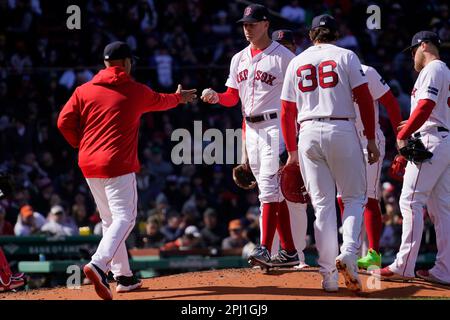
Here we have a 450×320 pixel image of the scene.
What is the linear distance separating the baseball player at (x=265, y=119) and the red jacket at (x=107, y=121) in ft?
2.87

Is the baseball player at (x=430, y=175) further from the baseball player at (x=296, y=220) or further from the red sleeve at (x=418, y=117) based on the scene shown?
the baseball player at (x=296, y=220)

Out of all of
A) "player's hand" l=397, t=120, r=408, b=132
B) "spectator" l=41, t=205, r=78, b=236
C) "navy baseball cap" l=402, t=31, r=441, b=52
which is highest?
"navy baseball cap" l=402, t=31, r=441, b=52

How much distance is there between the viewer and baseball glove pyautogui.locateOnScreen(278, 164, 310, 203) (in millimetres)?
8562

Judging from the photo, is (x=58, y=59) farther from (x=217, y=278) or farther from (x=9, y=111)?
(x=217, y=278)

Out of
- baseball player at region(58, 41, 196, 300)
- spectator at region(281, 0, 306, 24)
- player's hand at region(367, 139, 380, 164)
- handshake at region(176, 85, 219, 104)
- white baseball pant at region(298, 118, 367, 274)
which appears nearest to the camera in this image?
white baseball pant at region(298, 118, 367, 274)

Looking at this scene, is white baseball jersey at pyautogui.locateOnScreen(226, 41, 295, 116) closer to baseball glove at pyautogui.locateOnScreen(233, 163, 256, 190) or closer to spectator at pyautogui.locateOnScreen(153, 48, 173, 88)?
baseball glove at pyautogui.locateOnScreen(233, 163, 256, 190)

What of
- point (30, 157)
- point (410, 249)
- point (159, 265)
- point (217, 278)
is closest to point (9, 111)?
point (30, 157)

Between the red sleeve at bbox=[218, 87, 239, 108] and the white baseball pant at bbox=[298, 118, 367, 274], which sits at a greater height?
the red sleeve at bbox=[218, 87, 239, 108]

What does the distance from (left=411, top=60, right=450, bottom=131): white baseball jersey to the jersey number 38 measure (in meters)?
0.91

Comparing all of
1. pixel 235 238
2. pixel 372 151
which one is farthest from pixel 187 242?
pixel 372 151

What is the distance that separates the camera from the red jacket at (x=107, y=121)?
326 inches

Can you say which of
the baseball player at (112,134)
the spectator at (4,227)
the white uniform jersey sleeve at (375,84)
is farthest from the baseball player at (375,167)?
the spectator at (4,227)

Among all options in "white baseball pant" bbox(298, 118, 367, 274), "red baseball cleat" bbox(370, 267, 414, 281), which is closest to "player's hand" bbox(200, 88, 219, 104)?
"white baseball pant" bbox(298, 118, 367, 274)

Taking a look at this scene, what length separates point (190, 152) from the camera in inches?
602
